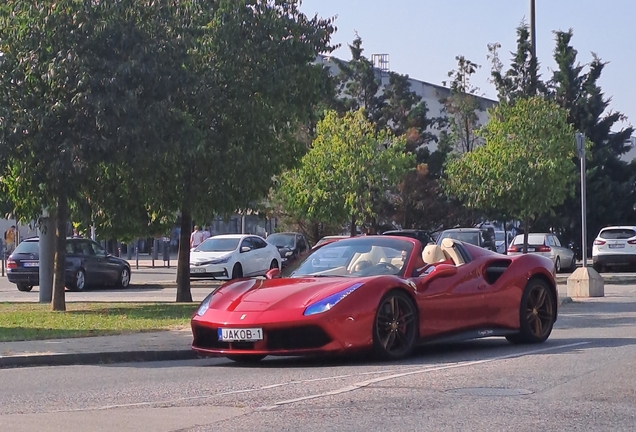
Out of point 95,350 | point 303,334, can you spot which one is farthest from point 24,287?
point 303,334

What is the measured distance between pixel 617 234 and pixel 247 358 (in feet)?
90.7

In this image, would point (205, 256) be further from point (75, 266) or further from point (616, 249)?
point (616, 249)

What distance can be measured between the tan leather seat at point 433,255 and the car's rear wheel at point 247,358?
7.17 ft

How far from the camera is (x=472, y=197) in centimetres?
3722

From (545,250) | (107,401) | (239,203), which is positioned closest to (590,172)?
(545,250)

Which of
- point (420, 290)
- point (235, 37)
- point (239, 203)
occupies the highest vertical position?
point (235, 37)

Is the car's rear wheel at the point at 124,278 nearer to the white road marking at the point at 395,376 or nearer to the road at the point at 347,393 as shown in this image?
the road at the point at 347,393

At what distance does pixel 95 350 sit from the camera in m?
12.6

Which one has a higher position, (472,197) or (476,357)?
(472,197)

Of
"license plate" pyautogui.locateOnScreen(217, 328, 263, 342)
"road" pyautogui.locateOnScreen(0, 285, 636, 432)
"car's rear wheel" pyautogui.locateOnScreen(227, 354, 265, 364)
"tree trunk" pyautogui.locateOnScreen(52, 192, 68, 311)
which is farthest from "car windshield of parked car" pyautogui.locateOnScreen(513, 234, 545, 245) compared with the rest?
"license plate" pyautogui.locateOnScreen(217, 328, 263, 342)

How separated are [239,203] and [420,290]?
11.2m

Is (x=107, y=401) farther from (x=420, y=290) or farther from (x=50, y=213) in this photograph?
(x=50, y=213)

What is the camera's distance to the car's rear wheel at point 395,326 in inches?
437

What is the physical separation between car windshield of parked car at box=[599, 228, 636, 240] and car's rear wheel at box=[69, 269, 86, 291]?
17613 millimetres
